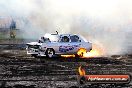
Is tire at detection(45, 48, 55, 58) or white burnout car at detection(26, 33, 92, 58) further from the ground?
white burnout car at detection(26, 33, 92, 58)

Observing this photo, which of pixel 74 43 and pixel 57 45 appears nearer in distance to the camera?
pixel 57 45

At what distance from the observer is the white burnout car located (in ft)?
82.2

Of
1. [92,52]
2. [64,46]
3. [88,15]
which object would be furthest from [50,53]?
[88,15]

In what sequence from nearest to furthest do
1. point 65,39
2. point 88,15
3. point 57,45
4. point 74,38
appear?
point 57,45 < point 65,39 < point 74,38 < point 88,15

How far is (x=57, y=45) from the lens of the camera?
992 inches

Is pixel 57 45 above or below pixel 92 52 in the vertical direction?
above

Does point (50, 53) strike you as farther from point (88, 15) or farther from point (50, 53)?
point (88, 15)

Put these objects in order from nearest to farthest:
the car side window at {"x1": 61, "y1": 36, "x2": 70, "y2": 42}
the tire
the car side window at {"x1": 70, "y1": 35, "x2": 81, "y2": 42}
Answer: the tire, the car side window at {"x1": 61, "y1": 36, "x2": 70, "y2": 42}, the car side window at {"x1": 70, "y1": 35, "x2": 81, "y2": 42}

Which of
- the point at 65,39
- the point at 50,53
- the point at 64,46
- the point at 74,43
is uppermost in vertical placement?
the point at 65,39

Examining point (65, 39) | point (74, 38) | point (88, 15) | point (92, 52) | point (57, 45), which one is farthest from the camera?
point (88, 15)

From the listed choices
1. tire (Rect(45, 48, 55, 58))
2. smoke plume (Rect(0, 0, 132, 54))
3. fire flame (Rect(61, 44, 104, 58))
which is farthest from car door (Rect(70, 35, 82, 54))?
smoke plume (Rect(0, 0, 132, 54))

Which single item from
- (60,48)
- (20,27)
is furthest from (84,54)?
(20,27)

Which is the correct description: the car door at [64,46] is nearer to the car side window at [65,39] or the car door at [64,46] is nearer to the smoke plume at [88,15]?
the car side window at [65,39]

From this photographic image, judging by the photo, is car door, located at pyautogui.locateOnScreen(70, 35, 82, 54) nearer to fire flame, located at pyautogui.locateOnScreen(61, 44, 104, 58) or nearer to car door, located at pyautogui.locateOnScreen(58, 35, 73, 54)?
car door, located at pyautogui.locateOnScreen(58, 35, 73, 54)
